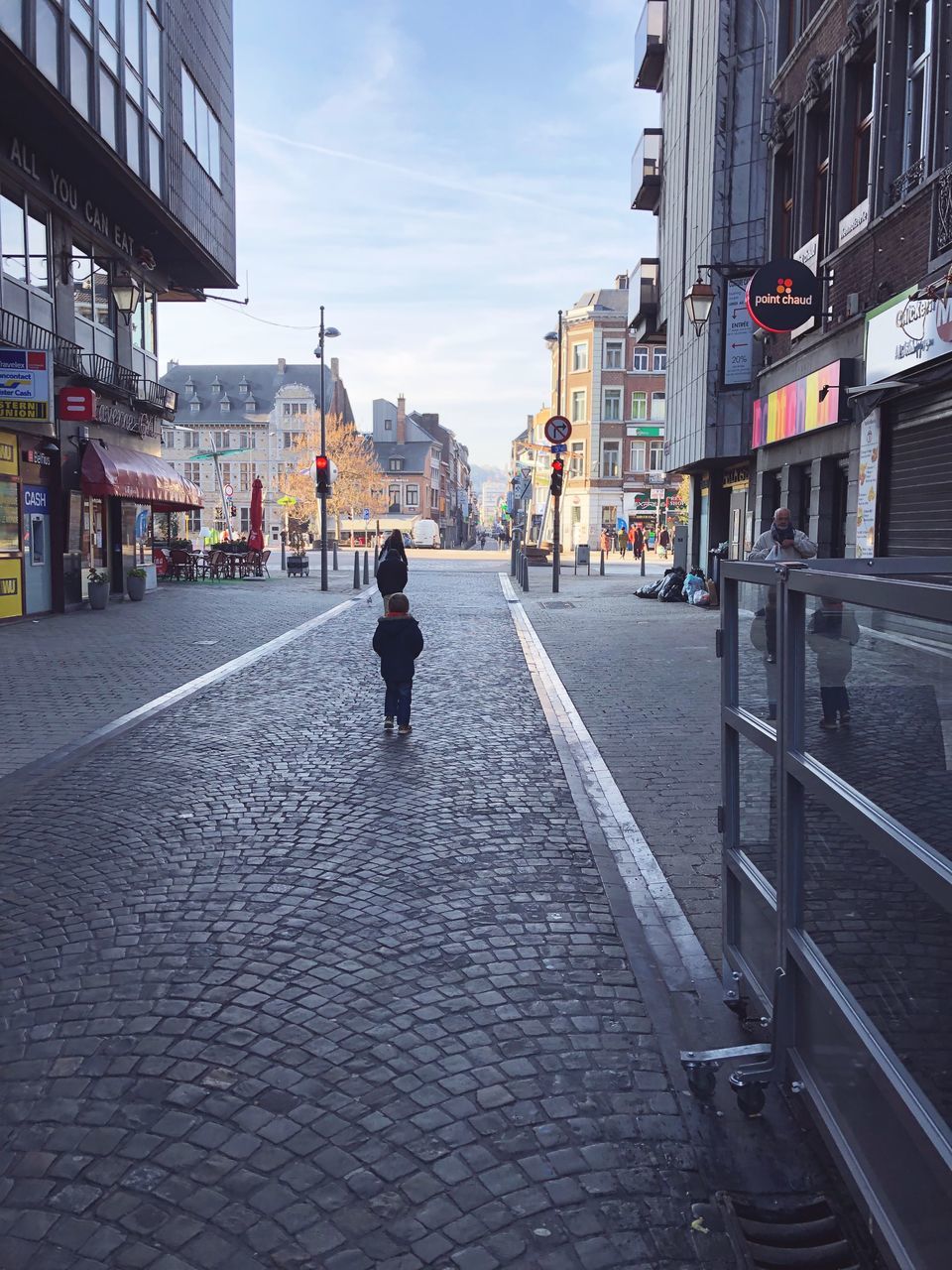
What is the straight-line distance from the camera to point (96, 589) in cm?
2000

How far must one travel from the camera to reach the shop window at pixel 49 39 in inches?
603

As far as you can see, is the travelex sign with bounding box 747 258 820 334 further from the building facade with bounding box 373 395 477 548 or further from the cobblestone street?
the building facade with bounding box 373 395 477 548

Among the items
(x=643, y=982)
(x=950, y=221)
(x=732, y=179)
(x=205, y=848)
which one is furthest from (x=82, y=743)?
(x=732, y=179)

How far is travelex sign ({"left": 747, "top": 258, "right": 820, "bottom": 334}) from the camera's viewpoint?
1547 cm

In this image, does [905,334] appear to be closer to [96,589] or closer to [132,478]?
[96,589]

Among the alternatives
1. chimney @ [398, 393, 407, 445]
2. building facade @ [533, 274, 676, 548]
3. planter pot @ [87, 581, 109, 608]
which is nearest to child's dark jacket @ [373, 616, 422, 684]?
planter pot @ [87, 581, 109, 608]

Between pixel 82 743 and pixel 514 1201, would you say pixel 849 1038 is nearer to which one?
pixel 514 1201

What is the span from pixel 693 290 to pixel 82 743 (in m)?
14.8

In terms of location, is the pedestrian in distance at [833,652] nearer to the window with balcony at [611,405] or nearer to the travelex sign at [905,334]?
the travelex sign at [905,334]

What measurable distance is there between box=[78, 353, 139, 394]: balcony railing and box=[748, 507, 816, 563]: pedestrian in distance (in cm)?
1364

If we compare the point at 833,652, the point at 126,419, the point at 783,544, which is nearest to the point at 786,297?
the point at 783,544

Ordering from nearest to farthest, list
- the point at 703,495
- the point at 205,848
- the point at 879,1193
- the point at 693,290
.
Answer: the point at 879,1193
the point at 205,848
the point at 693,290
the point at 703,495

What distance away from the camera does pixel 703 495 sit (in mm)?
27516

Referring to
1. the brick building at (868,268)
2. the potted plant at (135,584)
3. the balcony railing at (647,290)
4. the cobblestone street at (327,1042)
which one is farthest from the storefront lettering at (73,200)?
the cobblestone street at (327,1042)
